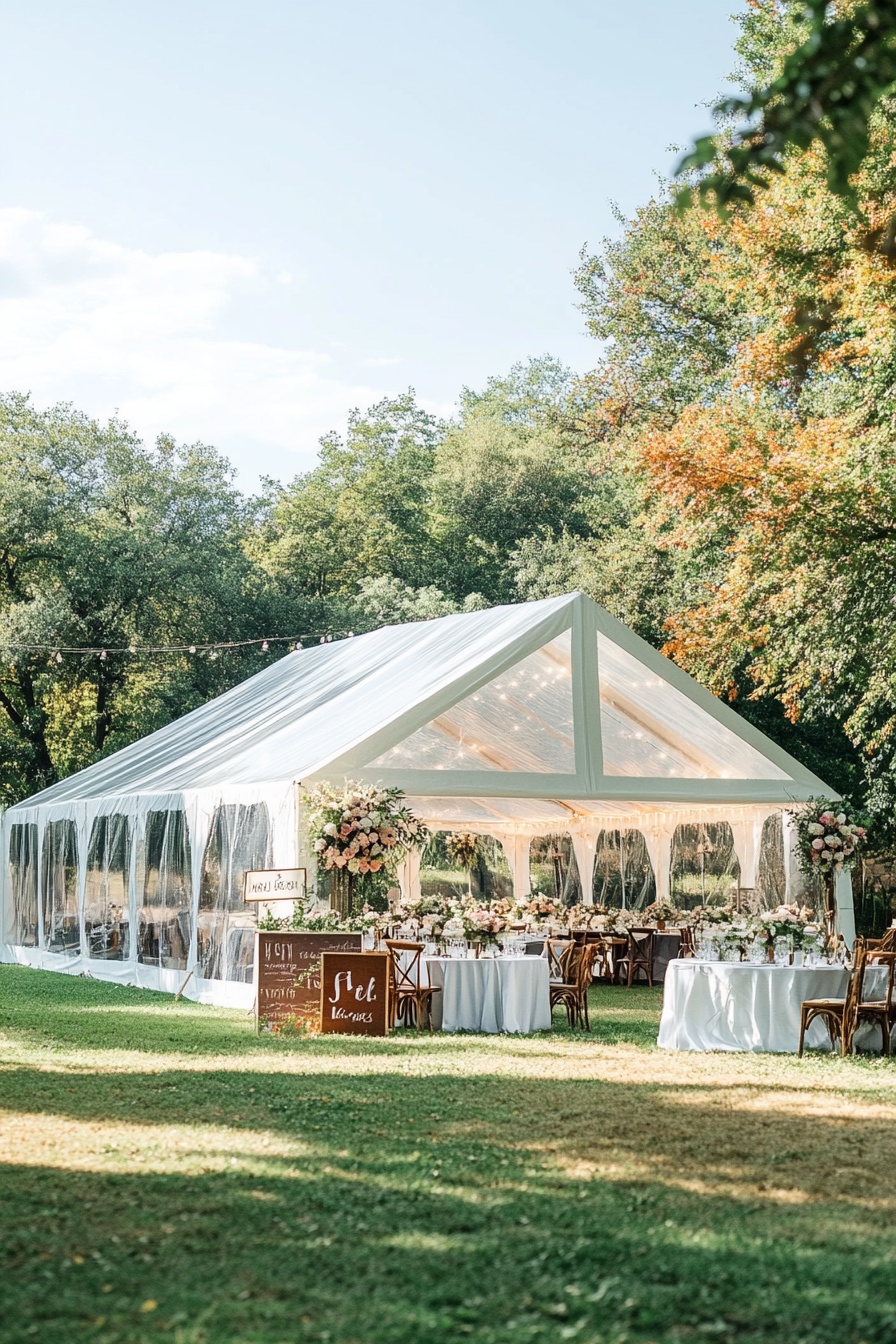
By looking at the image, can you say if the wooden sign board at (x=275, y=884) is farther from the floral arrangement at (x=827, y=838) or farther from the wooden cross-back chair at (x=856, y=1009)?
the floral arrangement at (x=827, y=838)

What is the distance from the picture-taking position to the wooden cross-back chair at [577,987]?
12242mm

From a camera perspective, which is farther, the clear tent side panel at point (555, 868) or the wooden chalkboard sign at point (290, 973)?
the clear tent side panel at point (555, 868)

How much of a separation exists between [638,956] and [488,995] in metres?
6.37

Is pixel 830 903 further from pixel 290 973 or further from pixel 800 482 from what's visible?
pixel 290 973

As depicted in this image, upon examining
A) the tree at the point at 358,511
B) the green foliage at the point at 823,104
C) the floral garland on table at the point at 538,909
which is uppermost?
the tree at the point at 358,511

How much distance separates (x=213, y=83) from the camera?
40.5ft

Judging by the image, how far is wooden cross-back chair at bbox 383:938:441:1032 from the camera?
1187 cm

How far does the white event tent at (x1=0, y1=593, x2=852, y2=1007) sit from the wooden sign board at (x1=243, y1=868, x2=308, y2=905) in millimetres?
365

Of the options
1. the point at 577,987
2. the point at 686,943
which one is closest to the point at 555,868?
the point at 686,943

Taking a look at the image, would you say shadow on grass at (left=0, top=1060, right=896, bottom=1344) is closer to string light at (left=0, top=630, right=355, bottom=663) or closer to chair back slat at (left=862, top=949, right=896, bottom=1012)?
chair back slat at (left=862, top=949, right=896, bottom=1012)

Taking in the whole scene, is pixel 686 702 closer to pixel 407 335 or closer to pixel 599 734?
pixel 599 734

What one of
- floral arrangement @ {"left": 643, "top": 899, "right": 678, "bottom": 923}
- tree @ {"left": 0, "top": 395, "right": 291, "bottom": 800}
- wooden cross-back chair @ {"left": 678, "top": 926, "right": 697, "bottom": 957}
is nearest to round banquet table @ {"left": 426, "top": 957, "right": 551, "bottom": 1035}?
wooden cross-back chair @ {"left": 678, "top": 926, "right": 697, "bottom": 957}

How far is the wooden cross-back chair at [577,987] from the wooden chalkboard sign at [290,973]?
1.86 m

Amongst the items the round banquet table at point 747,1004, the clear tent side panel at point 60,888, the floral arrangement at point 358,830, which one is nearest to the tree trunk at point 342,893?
the floral arrangement at point 358,830
